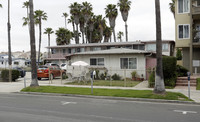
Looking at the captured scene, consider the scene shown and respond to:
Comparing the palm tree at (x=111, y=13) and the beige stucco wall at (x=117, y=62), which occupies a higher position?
the palm tree at (x=111, y=13)

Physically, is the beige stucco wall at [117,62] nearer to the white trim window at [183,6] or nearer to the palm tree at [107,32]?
the white trim window at [183,6]

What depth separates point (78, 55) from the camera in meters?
25.0

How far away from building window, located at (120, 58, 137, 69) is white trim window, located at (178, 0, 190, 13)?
6.76 metres

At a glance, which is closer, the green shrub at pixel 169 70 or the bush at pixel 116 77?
the green shrub at pixel 169 70

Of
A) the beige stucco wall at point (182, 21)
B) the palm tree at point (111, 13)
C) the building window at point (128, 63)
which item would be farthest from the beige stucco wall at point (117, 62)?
the palm tree at point (111, 13)

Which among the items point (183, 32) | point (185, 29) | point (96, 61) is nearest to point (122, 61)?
point (96, 61)

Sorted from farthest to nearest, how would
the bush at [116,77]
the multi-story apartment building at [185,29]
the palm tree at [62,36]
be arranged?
the palm tree at [62,36] < the bush at [116,77] < the multi-story apartment building at [185,29]

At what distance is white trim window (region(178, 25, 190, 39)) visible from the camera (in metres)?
21.7

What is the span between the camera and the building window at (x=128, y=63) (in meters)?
22.2

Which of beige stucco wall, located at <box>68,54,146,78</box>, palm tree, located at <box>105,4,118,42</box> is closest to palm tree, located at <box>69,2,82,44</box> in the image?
palm tree, located at <box>105,4,118,42</box>

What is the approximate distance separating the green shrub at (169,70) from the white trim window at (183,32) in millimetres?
6153

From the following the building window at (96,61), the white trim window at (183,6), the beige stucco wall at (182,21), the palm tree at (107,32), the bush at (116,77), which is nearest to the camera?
the beige stucco wall at (182,21)

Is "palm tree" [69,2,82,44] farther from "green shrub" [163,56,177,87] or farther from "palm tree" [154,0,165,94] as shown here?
"palm tree" [154,0,165,94]

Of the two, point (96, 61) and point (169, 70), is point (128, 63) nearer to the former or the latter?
point (96, 61)
